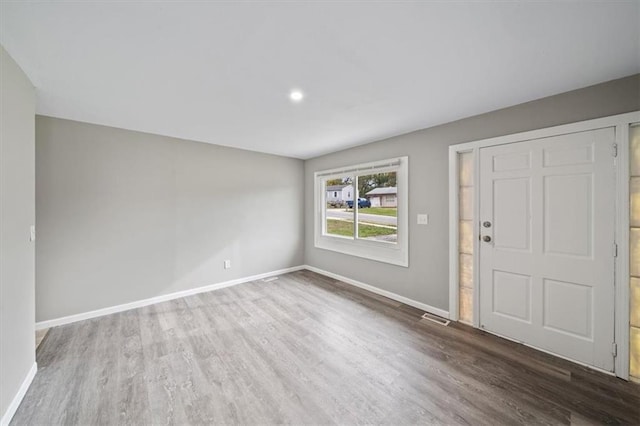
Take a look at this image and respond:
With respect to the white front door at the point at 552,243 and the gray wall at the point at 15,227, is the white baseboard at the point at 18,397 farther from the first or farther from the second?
the white front door at the point at 552,243

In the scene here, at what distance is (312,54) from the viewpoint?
162 cm

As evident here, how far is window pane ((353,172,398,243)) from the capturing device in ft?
11.9

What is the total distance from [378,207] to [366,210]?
0.86 feet

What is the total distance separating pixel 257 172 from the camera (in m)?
4.45

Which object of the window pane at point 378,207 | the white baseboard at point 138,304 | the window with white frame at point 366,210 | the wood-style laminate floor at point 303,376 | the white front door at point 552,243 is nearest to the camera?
the wood-style laminate floor at point 303,376

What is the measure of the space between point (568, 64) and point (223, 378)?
3.56 meters

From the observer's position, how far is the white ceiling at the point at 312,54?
4.19 feet

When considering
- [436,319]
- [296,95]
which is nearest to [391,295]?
[436,319]

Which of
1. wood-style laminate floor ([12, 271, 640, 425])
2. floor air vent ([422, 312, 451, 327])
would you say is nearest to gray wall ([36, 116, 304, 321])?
wood-style laminate floor ([12, 271, 640, 425])

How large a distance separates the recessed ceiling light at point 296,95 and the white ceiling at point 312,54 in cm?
6

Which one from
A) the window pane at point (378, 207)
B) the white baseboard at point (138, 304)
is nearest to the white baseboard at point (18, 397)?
the white baseboard at point (138, 304)

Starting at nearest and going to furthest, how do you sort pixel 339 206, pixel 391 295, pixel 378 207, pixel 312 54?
pixel 312 54 → pixel 391 295 → pixel 378 207 → pixel 339 206

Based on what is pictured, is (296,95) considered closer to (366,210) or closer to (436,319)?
(366,210)

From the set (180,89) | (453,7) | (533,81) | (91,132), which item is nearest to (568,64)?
(533,81)
